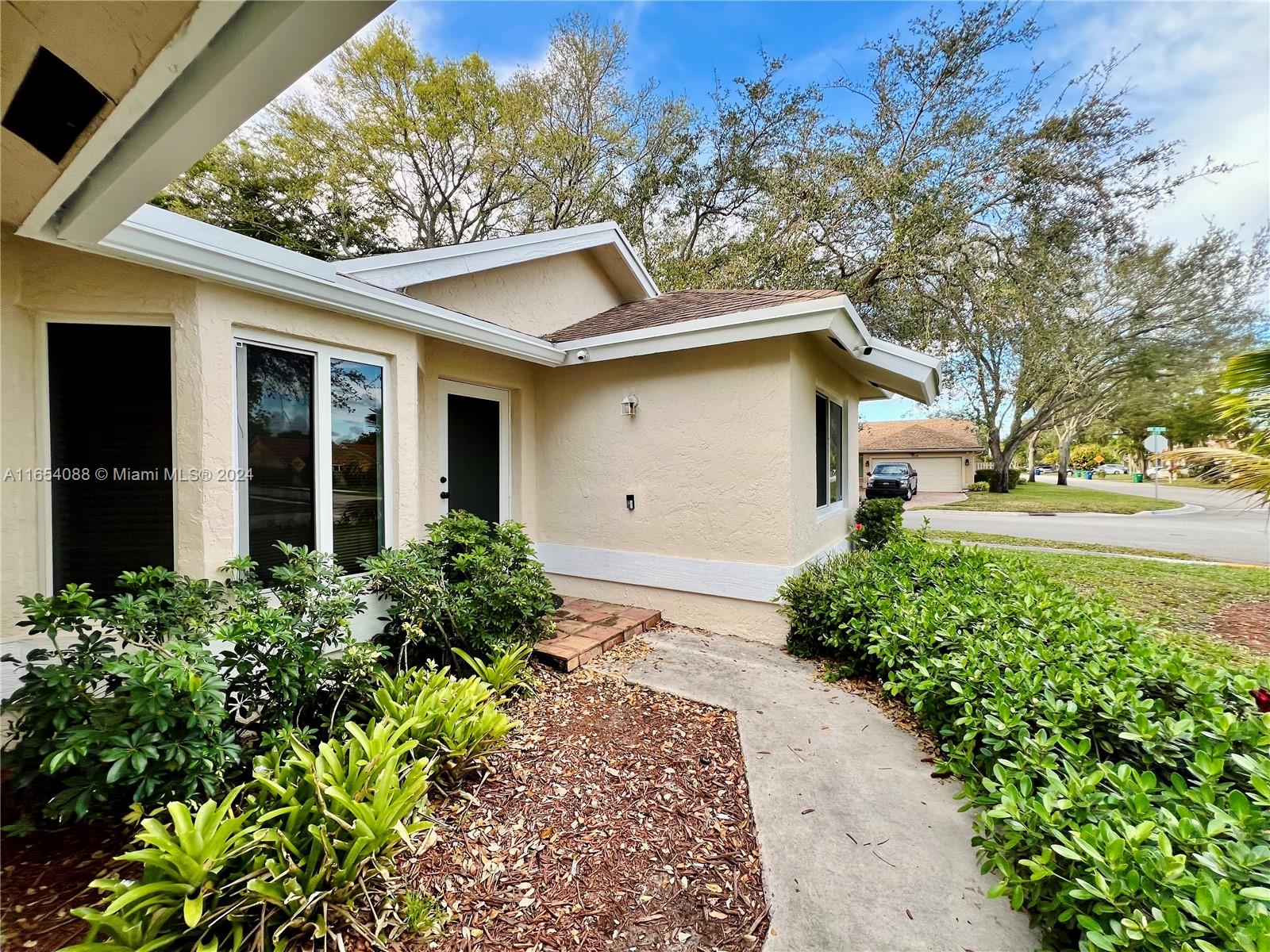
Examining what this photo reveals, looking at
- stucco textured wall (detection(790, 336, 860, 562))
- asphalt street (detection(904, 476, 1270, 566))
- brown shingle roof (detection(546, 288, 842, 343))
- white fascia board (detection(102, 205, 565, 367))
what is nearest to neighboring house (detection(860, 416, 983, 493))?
asphalt street (detection(904, 476, 1270, 566))

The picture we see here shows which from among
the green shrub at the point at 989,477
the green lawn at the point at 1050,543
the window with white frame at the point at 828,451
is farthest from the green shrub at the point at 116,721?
the green shrub at the point at 989,477

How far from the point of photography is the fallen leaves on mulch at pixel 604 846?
2191 millimetres

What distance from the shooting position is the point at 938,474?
111ft

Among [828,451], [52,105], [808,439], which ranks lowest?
[828,451]

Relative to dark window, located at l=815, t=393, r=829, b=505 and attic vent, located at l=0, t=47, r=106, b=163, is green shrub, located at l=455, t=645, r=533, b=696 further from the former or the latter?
dark window, located at l=815, t=393, r=829, b=505

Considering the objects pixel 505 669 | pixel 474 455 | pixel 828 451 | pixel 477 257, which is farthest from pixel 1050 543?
pixel 477 257

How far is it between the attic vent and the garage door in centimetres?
3747

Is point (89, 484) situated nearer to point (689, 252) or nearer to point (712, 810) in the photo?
point (712, 810)

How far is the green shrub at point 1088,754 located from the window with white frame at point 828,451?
2522 millimetres

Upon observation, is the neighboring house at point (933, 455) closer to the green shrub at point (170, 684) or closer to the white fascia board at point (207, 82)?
the green shrub at point (170, 684)

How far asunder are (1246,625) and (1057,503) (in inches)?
808

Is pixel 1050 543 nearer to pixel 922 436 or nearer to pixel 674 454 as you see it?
pixel 674 454

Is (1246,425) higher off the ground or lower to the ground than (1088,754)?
higher

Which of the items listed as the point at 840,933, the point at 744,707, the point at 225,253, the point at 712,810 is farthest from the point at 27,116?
the point at 744,707
